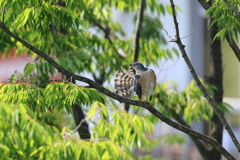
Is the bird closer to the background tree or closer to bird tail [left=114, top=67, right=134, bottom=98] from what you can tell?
bird tail [left=114, top=67, right=134, bottom=98]

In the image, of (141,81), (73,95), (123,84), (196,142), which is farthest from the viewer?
(196,142)

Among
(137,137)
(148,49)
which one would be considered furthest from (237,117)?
(137,137)

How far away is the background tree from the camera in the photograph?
263 cm

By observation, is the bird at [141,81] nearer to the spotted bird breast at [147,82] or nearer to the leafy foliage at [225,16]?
the spotted bird breast at [147,82]

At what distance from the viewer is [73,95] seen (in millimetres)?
2729

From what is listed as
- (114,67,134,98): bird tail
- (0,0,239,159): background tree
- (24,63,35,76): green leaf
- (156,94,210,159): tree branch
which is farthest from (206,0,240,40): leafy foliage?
(156,94,210,159): tree branch

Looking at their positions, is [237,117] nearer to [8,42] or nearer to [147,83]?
[147,83]

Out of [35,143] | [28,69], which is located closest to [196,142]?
[28,69]

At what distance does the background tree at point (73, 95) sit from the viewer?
263 centimetres

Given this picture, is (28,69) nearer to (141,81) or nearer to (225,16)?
(141,81)

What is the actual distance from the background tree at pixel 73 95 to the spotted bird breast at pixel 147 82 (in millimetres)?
352

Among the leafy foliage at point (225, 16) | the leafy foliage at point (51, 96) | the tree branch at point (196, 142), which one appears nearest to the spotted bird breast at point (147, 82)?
the tree branch at point (196, 142)

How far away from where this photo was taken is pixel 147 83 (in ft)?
13.5

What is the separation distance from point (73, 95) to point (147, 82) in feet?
5.02
